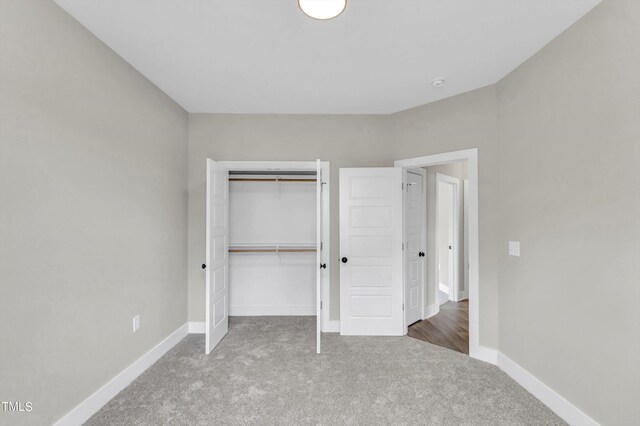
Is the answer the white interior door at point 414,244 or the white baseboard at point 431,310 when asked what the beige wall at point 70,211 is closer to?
the white interior door at point 414,244

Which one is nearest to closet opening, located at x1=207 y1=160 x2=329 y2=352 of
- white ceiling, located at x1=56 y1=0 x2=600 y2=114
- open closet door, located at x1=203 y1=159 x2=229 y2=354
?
open closet door, located at x1=203 y1=159 x2=229 y2=354

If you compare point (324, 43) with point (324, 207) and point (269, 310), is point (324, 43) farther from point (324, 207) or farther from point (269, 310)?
point (269, 310)

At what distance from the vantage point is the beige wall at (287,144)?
11.9ft

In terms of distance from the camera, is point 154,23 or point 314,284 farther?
point 314,284

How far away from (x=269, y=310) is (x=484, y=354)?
2.70 metres

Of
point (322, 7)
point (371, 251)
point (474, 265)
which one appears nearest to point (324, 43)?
point (322, 7)

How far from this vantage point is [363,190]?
3.50m

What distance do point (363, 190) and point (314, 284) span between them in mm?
1591

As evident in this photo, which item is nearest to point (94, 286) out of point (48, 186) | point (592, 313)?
point (48, 186)

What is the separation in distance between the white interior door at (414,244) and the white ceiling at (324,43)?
1.19 meters

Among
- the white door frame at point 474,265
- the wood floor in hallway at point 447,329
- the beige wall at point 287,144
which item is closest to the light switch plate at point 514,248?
the white door frame at point 474,265

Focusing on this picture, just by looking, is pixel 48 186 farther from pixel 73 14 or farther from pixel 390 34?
pixel 390 34

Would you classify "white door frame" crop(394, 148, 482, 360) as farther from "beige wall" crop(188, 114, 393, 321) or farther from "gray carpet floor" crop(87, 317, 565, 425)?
"beige wall" crop(188, 114, 393, 321)

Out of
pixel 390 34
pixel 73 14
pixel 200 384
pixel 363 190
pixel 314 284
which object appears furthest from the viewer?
pixel 314 284
